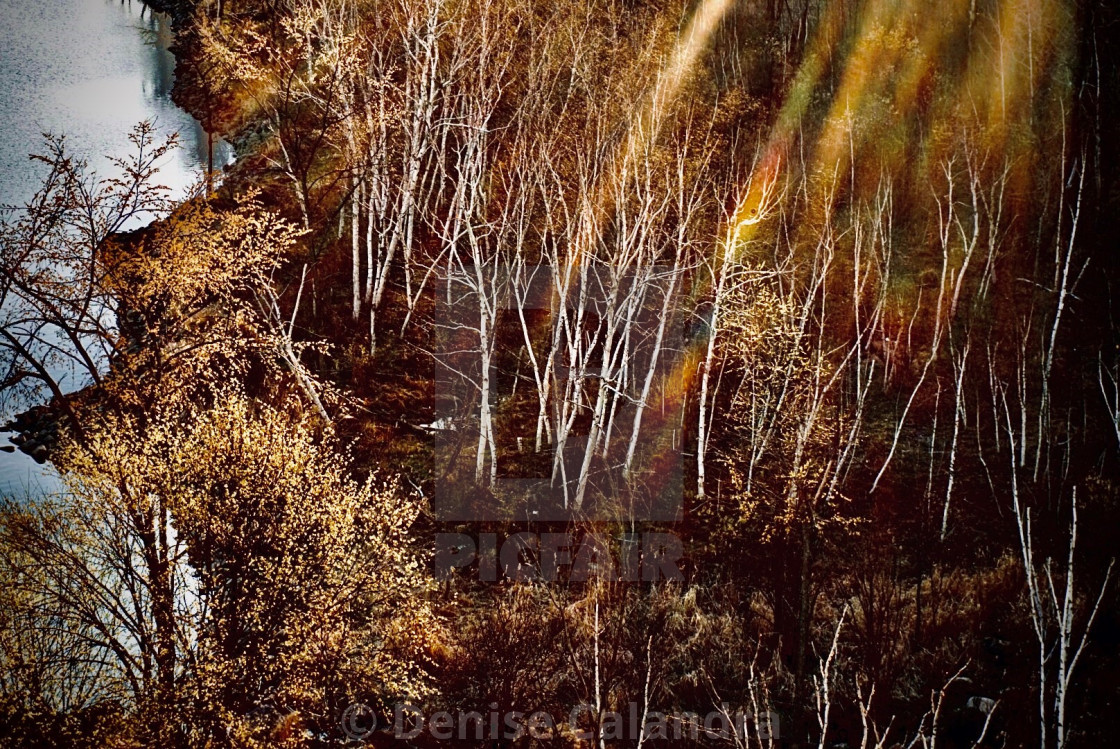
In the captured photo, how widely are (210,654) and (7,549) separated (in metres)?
4.82

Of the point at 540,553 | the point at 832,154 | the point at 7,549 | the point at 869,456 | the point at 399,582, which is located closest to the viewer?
the point at 7,549

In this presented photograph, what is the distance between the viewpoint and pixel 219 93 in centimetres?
2833

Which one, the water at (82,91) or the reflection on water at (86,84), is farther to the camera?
the reflection on water at (86,84)

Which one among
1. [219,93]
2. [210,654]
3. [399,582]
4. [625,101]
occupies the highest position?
[219,93]

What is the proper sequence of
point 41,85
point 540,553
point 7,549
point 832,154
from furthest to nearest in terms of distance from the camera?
point 41,85
point 832,154
point 540,553
point 7,549

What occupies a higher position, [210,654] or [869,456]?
[869,456]

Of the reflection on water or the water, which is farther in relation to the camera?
the reflection on water

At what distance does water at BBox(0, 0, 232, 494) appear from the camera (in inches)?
1035

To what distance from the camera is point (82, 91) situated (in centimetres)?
3441

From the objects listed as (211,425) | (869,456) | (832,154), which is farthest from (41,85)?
(869,456)

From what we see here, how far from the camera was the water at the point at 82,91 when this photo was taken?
26.3m

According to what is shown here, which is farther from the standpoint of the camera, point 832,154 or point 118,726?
point 832,154

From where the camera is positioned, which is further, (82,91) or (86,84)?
(86,84)

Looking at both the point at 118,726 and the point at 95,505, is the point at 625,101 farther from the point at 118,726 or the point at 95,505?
the point at 118,726
